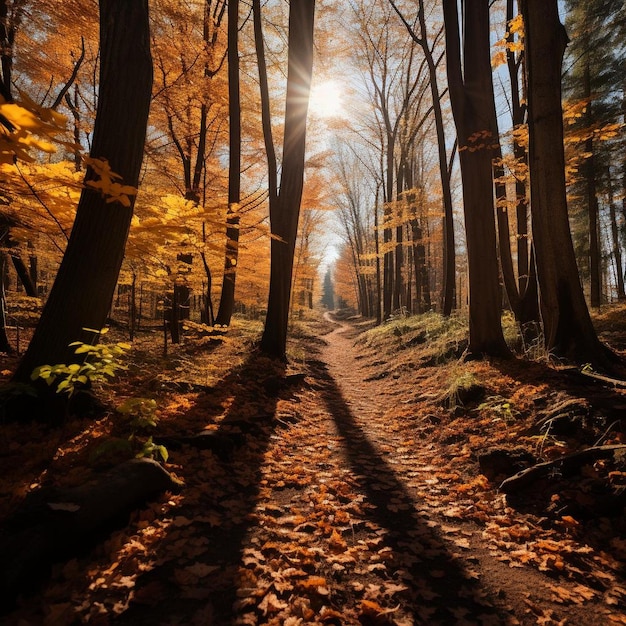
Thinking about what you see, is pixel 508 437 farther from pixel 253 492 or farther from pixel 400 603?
pixel 253 492

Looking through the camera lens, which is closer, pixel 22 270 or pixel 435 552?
pixel 435 552

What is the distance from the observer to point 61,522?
222 centimetres

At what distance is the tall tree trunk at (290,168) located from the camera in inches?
300

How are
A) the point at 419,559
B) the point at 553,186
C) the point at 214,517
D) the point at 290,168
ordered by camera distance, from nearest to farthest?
1. the point at 419,559
2. the point at 214,517
3. the point at 553,186
4. the point at 290,168

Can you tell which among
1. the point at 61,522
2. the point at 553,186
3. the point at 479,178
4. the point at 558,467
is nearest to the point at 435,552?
the point at 558,467

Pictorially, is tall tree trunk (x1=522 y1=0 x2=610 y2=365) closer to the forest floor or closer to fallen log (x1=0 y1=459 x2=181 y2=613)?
the forest floor

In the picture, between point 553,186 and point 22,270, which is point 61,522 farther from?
point 22,270

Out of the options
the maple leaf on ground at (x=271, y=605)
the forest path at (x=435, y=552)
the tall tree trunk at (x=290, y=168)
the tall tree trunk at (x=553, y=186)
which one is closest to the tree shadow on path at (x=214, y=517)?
the maple leaf on ground at (x=271, y=605)

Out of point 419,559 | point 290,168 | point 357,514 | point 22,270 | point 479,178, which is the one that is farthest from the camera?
point 290,168

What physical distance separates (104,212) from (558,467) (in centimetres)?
512

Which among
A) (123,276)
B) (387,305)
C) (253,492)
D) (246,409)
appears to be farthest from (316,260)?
(253,492)

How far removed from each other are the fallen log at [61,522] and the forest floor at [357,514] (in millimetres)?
78

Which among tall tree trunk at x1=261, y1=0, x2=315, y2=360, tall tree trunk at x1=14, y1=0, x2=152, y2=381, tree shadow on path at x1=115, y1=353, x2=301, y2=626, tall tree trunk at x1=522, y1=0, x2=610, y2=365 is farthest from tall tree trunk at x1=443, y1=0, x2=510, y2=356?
tall tree trunk at x1=14, y1=0, x2=152, y2=381

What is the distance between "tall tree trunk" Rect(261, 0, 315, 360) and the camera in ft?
25.0
